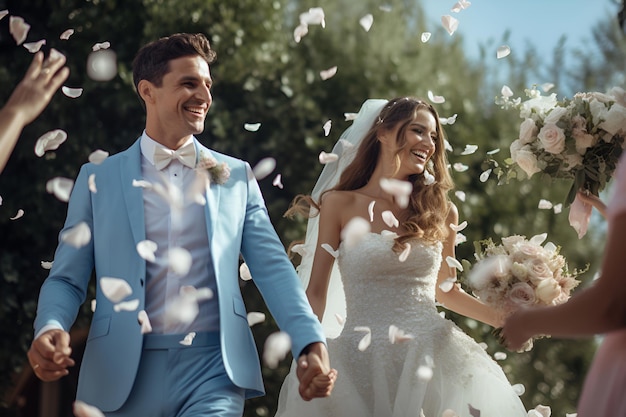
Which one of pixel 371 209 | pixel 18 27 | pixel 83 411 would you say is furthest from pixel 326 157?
pixel 83 411

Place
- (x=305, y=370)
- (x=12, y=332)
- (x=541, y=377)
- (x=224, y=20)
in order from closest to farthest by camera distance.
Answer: (x=305, y=370)
(x=12, y=332)
(x=224, y=20)
(x=541, y=377)

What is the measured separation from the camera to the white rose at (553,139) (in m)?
5.27

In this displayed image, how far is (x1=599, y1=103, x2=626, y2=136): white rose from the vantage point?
5184 mm

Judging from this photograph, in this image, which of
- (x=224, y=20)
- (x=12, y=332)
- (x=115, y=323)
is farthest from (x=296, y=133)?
(x=115, y=323)

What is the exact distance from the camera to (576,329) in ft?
9.38

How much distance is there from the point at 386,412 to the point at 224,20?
5501 millimetres

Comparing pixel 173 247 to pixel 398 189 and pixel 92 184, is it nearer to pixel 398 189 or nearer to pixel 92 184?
pixel 92 184

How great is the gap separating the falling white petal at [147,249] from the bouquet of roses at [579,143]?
7.13 feet

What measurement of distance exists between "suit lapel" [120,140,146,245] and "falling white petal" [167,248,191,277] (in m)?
0.13

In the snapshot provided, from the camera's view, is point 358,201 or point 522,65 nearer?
point 358,201

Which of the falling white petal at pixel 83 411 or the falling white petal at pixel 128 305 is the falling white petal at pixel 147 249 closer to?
the falling white petal at pixel 128 305

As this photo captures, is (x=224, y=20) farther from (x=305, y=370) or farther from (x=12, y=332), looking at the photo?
(x=305, y=370)

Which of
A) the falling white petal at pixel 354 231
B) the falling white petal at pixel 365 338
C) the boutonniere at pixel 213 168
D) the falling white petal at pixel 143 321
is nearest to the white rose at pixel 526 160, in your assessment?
the falling white petal at pixel 354 231

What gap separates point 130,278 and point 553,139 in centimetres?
230
